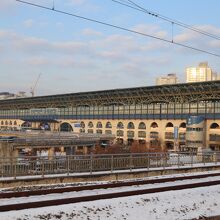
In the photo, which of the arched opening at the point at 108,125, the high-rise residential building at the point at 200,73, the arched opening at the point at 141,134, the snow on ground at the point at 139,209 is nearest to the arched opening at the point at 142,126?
the arched opening at the point at 141,134

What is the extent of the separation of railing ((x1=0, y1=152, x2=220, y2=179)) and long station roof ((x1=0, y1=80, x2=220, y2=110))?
6491 cm

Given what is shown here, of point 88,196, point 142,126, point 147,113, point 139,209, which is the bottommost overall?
point 139,209

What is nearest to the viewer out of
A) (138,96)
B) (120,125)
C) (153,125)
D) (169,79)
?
(153,125)

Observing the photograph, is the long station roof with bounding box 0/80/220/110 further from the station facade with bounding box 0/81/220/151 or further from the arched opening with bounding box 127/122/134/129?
the arched opening with bounding box 127/122/134/129

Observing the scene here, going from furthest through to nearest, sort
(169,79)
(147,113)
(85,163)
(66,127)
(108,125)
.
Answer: (169,79) < (66,127) < (108,125) < (147,113) < (85,163)

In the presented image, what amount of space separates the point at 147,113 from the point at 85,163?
8927cm

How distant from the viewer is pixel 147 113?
111 metres

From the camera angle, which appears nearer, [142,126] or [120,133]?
[142,126]

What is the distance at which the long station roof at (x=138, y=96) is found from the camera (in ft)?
309

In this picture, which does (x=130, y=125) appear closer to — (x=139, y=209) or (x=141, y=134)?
(x=141, y=134)

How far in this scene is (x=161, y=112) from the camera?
107562mm

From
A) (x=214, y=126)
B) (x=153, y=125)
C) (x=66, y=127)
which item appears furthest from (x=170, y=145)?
(x=66, y=127)

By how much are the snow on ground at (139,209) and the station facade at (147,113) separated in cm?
6867

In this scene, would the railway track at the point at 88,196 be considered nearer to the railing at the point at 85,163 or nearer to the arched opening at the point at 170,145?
the railing at the point at 85,163
